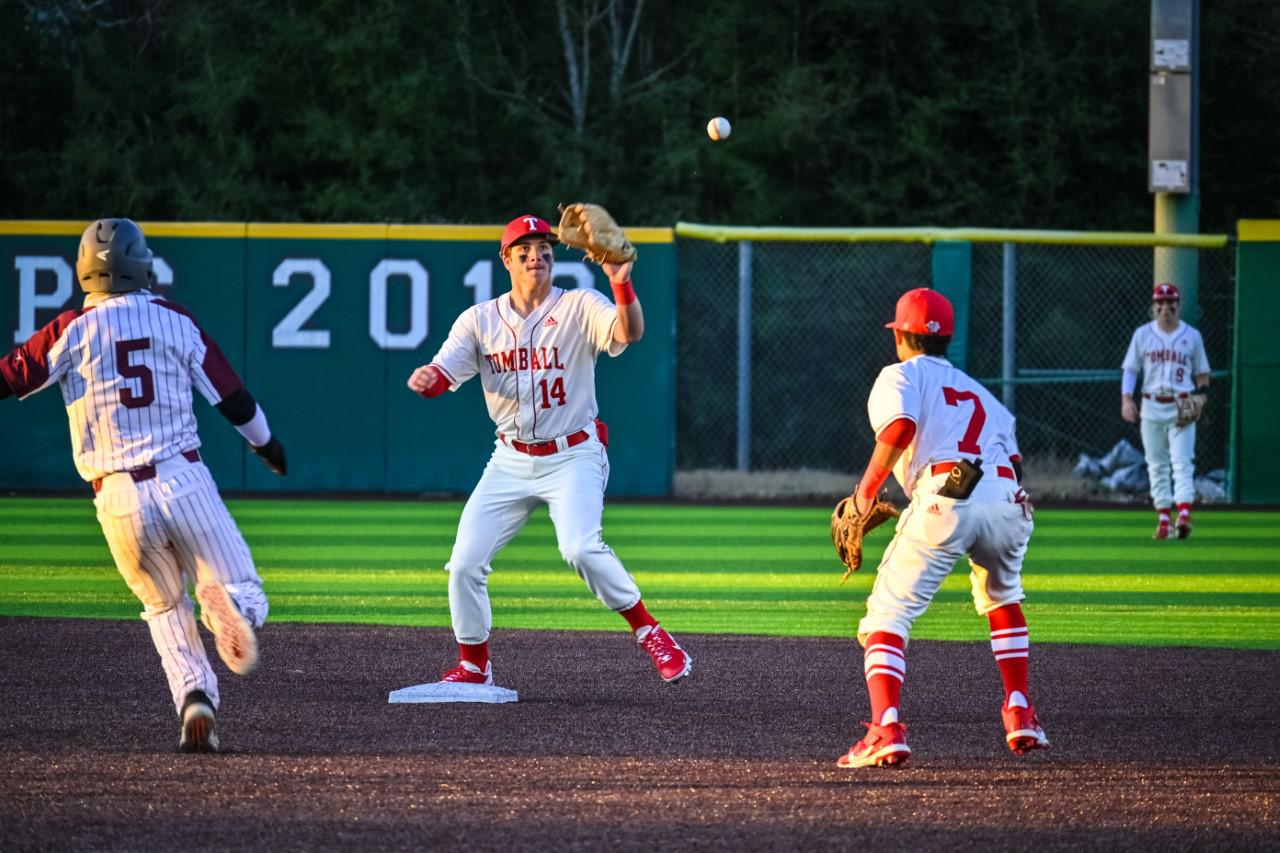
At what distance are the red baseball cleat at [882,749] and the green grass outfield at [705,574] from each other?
369cm

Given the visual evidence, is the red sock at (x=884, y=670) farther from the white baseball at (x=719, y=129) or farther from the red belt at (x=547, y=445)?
the white baseball at (x=719, y=129)

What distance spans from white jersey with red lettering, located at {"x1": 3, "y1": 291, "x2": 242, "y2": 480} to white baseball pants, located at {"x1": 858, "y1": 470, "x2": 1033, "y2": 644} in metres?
2.34

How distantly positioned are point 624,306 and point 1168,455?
863 cm

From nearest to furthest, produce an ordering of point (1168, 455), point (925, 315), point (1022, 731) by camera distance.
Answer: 1. point (1022, 731)
2. point (925, 315)
3. point (1168, 455)

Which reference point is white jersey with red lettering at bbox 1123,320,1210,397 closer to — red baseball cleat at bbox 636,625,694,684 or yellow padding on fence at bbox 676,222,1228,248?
yellow padding on fence at bbox 676,222,1228,248

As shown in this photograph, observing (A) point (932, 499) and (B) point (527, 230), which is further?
(B) point (527, 230)

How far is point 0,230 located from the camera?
18.8 meters

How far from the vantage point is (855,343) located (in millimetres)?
21078

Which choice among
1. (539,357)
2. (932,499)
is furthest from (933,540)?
(539,357)

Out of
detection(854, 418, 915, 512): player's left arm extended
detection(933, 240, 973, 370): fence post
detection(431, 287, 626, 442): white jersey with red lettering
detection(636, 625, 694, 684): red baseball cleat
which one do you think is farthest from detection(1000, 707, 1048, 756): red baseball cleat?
detection(933, 240, 973, 370): fence post

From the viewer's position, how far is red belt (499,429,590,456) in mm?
7418

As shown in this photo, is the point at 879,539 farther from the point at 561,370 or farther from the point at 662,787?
the point at 662,787

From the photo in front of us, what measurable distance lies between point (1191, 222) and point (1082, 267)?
2368mm

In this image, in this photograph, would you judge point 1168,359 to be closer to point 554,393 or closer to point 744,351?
point 744,351
